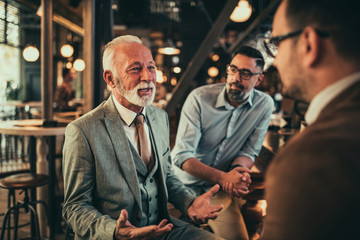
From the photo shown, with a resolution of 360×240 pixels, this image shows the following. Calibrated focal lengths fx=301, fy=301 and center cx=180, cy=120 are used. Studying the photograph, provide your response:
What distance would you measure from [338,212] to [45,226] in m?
3.29

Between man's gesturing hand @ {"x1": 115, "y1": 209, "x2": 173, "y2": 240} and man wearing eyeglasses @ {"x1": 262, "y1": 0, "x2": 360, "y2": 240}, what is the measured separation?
0.61 meters

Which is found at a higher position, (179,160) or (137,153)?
(137,153)

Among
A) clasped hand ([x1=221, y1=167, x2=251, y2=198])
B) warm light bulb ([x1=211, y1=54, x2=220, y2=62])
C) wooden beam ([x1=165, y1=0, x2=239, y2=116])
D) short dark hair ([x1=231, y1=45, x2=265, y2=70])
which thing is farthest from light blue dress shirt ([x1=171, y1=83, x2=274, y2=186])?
warm light bulb ([x1=211, y1=54, x2=220, y2=62])

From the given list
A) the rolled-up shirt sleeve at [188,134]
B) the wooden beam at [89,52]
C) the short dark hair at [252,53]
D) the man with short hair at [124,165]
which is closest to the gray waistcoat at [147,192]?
Answer: the man with short hair at [124,165]

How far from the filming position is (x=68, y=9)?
8.95 metres

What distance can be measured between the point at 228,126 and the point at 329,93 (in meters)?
1.52

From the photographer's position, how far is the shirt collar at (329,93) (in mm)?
783

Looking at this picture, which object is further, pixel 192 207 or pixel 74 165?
pixel 192 207

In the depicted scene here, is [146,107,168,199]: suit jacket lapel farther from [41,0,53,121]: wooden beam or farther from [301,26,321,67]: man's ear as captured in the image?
[41,0,53,121]: wooden beam

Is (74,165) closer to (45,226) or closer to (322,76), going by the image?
(322,76)

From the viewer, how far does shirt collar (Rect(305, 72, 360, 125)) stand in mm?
783

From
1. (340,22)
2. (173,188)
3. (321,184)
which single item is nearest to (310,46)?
(340,22)

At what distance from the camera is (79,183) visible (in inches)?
60.2

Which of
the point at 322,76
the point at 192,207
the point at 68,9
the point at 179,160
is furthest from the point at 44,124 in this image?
the point at 68,9
